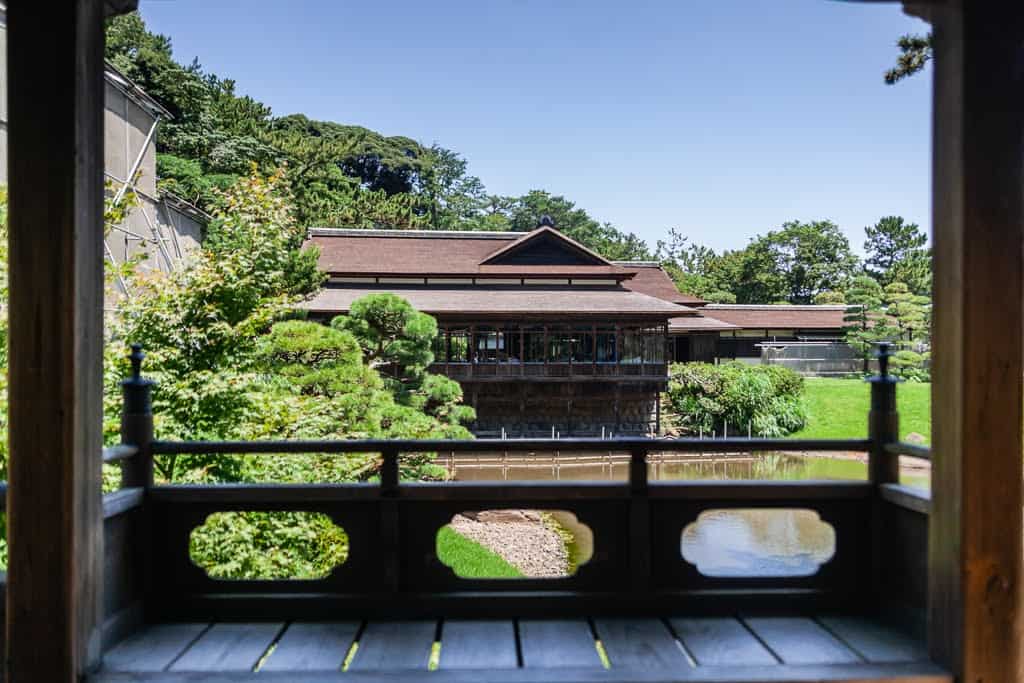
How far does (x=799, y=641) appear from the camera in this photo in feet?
6.62

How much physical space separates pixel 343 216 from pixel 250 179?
18.8 metres

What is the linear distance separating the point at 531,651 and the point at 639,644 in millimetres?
303

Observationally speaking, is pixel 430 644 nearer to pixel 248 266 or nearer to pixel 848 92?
pixel 248 266

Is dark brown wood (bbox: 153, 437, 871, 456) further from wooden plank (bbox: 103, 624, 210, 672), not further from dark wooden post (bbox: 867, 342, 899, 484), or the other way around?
wooden plank (bbox: 103, 624, 210, 672)

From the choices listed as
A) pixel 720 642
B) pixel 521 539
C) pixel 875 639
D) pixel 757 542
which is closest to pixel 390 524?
pixel 720 642

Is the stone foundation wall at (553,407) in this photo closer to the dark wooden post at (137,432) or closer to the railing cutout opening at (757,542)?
the railing cutout opening at (757,542)

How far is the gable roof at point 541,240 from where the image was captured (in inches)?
687

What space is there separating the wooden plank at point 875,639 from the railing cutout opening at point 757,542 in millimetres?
4210

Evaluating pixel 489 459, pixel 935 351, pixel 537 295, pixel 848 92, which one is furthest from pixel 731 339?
pixel 935 351

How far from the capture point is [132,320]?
5.34 m

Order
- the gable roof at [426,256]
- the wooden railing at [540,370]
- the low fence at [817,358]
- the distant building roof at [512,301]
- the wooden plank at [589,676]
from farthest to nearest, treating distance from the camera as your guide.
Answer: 1. the low fence at [817,358]
2. the gable roof at [426,256]
3. the distant building roof at [512,301]
4. the wooden railing at [540,370]
5. the wooden plank at [589,676]

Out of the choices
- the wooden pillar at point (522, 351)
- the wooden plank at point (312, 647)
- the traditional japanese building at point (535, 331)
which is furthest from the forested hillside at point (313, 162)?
the wooden plank at point (312, 647)

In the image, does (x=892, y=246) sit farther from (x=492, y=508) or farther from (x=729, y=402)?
(x=492, y=508)

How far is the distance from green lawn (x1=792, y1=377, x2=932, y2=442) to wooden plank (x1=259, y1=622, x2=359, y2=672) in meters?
15.3
